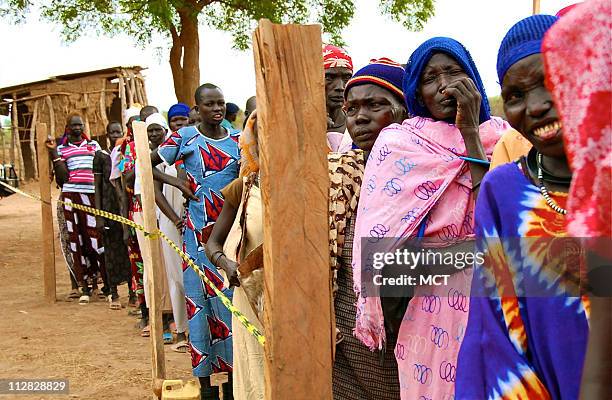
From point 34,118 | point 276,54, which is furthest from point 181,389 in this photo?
point 34,118

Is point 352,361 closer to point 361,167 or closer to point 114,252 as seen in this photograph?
point 361,167

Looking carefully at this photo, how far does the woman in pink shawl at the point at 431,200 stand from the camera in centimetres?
260

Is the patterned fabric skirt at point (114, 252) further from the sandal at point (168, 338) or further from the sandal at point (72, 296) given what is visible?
the sandal at point (168, 338)

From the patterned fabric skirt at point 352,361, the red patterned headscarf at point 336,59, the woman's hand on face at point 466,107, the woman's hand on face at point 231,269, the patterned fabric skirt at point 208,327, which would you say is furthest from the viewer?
the patterned fabric skirt at point 208,327

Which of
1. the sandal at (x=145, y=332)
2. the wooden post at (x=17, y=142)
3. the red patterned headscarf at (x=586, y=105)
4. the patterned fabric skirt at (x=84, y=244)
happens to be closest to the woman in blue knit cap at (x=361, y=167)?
the red patterned headscarf at (x=586, y=105)

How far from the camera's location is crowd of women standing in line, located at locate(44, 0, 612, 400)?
126 centimetres

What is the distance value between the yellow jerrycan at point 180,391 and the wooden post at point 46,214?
6.28 m

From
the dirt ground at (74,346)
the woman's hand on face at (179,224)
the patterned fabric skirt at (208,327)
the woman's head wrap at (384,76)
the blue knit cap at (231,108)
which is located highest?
the blue knit cap at (231,108)

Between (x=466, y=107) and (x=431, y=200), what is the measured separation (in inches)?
12.8

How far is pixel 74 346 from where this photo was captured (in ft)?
23.8

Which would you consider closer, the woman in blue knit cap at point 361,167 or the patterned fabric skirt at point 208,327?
the woman in blue knit cap at point 361,167

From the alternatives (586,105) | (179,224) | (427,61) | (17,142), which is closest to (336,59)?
(427,61)

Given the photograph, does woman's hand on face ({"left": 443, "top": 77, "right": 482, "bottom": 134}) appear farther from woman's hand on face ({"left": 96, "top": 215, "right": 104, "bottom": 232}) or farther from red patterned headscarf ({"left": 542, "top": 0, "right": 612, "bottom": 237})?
woman's hand on face ({"left": 96, "top": 215, "right": 104, "bottom": 232})

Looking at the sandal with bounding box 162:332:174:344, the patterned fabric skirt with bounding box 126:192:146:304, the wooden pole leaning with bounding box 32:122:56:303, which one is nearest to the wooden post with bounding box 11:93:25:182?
the wooden pole leaning with bounding box 32:122:56:303
